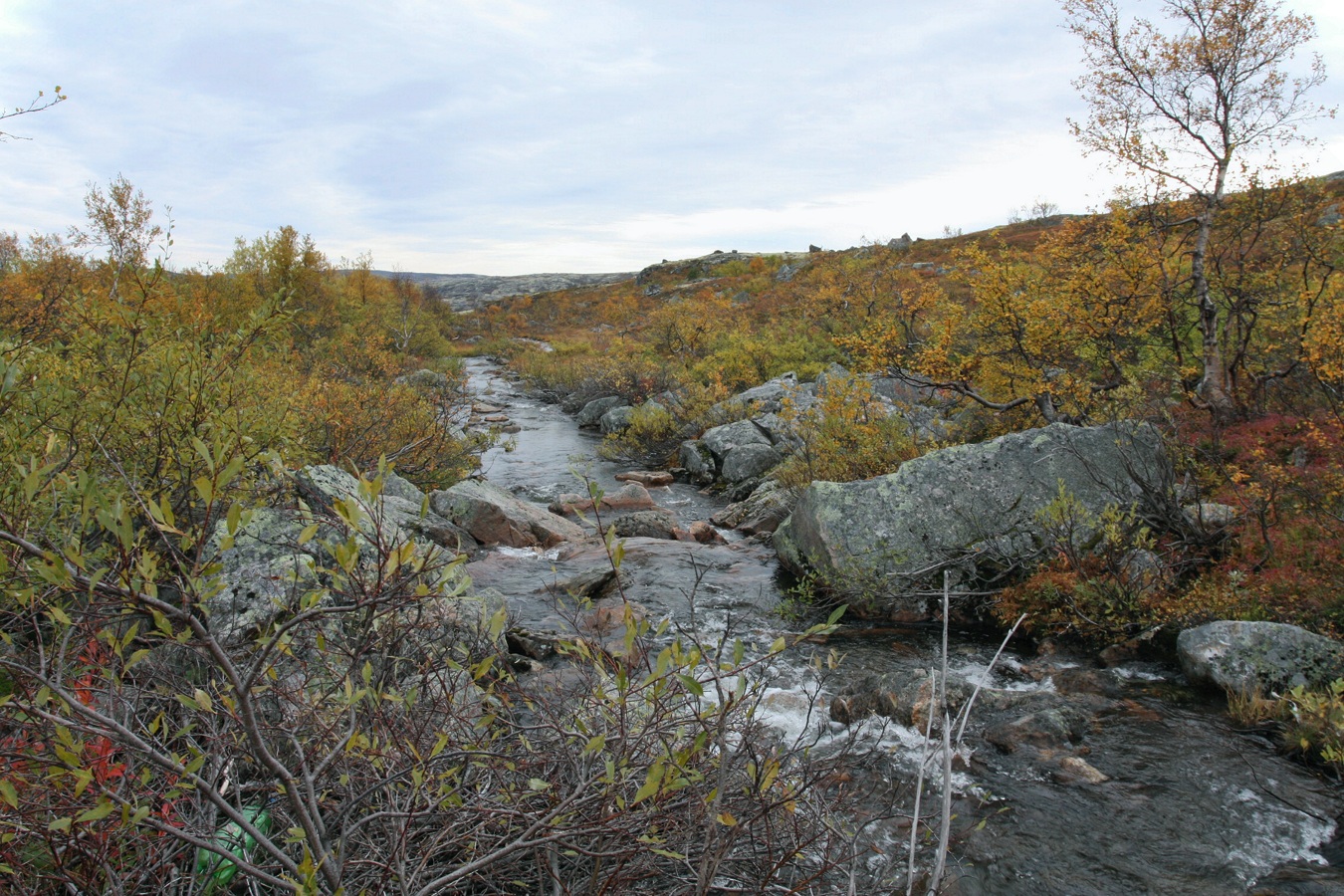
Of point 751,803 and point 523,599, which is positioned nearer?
point 751,803

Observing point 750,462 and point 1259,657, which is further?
point 750,462

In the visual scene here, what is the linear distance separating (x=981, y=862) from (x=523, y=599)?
5608mm

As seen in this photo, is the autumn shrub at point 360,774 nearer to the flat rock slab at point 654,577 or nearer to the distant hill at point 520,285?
the flat rock slab at point 654,577

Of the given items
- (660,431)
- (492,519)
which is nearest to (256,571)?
(492,519)

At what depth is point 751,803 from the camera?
2791 mm

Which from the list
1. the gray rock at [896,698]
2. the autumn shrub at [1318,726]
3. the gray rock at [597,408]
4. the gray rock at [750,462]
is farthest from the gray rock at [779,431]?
the autumn shrub at [1318,726]

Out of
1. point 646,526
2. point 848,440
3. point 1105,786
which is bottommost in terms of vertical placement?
point 1105,786

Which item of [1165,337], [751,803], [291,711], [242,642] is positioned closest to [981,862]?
[751,803]

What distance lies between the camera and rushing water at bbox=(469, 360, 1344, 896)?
3902 mm

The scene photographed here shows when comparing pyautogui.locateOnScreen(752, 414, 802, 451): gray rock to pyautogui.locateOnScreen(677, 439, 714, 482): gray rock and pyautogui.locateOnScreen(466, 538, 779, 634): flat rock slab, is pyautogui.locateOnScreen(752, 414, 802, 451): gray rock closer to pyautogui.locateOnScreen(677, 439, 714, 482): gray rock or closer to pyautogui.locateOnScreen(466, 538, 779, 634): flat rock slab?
pyautogui.locateOnScreen(677, 439, 714, 482): gray rock

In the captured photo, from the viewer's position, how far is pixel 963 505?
26.2 feet

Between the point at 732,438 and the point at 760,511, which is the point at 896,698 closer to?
the point at 760,511

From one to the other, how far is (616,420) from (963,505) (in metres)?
13.6

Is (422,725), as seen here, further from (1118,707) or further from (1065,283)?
(1065,283)
